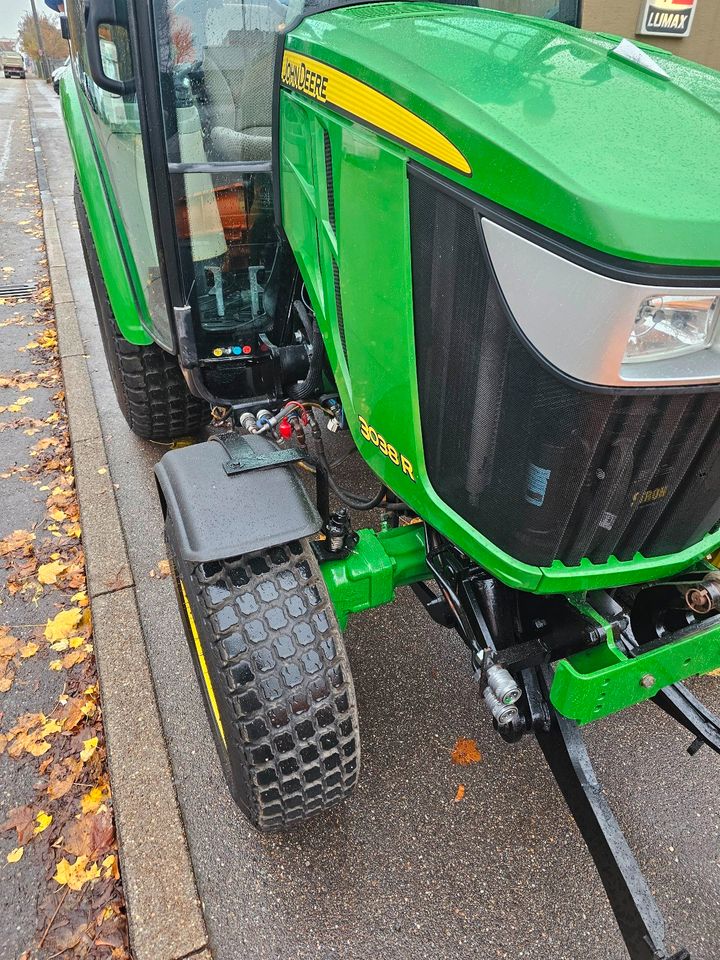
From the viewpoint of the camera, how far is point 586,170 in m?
→ 1.10

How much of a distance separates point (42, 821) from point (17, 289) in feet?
18.4

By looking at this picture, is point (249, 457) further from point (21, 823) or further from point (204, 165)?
point (21, 823)

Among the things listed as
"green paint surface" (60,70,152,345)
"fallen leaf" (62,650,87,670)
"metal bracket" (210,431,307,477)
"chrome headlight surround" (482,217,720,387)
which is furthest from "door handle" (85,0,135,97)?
"fallen leaf" (62,650,87,670)

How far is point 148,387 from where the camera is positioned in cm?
338

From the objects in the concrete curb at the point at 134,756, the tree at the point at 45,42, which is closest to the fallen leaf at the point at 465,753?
the concrete curb at the point at 134,756

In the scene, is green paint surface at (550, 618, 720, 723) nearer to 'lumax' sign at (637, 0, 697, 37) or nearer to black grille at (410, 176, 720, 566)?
black grille at (410, 176, 720, 566)

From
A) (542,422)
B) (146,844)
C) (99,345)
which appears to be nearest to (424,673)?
→ (146,844)

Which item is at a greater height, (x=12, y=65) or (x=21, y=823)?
(x=21, y=823)

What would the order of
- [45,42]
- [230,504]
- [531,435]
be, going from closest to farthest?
[531,435]
[230,504]
[45,42]

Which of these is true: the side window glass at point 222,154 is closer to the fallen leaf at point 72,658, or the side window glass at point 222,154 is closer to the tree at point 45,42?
the fallen leaf at point 72,658

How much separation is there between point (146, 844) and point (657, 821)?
1.52 m

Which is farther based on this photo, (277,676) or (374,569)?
(374,569)

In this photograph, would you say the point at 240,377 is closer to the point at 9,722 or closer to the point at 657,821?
the point at 9,722

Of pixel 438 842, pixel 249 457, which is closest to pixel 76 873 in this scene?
pixel 438 842
